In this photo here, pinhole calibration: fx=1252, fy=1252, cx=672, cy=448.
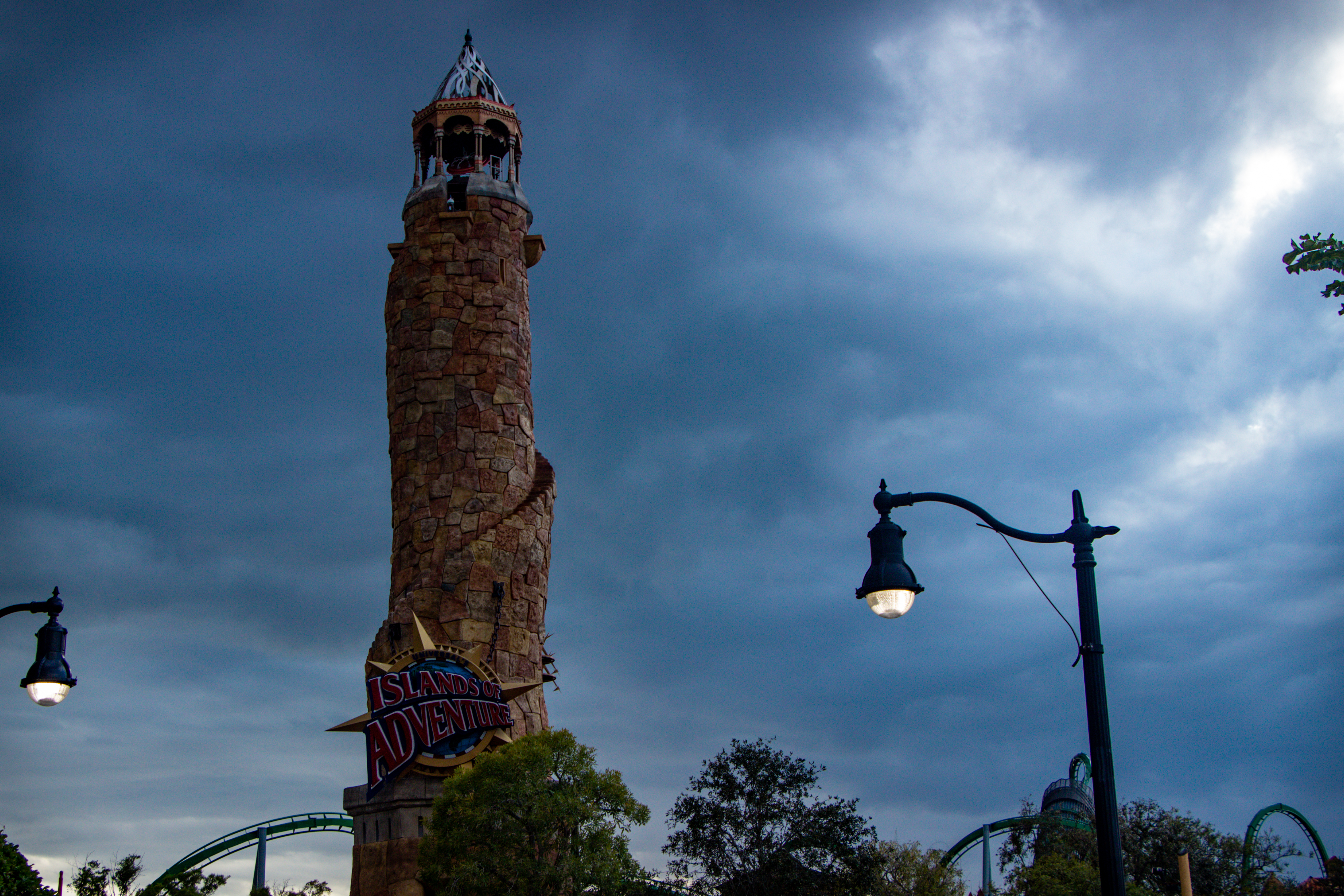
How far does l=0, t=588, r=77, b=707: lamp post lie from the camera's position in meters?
15.4

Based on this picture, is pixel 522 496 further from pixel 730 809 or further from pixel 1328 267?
pixel 1328 267

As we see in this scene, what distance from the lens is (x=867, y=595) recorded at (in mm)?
11750

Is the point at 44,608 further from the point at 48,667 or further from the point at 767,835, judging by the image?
the point at 767,835

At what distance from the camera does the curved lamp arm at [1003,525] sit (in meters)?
11.8

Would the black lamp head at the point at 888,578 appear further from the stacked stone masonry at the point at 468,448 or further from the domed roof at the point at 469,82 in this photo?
the domed roof at the point at 469,82

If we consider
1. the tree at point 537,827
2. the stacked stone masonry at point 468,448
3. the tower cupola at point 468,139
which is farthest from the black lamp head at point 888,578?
the tower cupola at point 468,139

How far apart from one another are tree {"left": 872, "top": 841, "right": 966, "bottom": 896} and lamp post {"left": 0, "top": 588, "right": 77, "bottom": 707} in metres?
33.2

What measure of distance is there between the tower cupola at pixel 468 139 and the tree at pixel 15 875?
22.3m

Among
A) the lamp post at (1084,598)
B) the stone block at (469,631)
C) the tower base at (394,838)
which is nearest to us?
the lamp post at (1084,598)

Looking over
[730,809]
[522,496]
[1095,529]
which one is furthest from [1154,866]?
[1095,529]

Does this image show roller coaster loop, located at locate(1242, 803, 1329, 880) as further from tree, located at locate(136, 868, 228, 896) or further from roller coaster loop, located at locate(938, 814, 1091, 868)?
tree, located at locate(136, 868, 228, 896)

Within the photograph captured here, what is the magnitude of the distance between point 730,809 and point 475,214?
2101cm

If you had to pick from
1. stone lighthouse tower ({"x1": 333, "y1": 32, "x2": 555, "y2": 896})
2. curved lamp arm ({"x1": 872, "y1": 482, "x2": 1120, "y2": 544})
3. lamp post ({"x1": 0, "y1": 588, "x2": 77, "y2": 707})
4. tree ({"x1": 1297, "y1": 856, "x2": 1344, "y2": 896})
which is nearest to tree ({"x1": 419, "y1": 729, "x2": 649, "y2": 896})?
stone lighthouse tower ({"x1": 333, "y1": 32, "x2": 555, "y2": 896})

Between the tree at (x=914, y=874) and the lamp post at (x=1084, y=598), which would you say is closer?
the lamp post at (x=1084, y=598)
